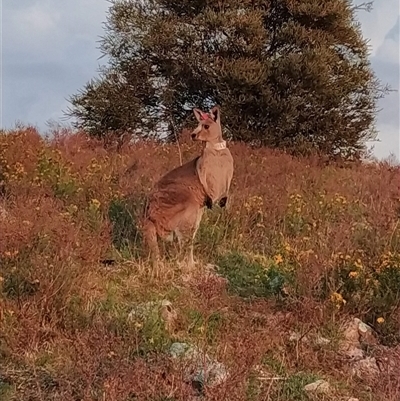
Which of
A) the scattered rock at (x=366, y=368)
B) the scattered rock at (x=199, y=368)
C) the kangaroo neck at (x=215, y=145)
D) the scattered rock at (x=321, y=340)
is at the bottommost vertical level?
the scattered rock at (x=366, y=368)

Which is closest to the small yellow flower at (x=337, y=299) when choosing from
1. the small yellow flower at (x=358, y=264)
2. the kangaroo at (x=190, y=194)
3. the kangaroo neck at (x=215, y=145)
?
the small yellow flower at (x=358, y=264)

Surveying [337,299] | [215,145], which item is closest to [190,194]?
[215,145]

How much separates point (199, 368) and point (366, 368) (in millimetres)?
1243

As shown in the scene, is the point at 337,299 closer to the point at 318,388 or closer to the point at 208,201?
the point at 318,388

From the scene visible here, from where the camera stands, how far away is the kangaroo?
7.01 meters

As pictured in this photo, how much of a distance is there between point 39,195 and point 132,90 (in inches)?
393

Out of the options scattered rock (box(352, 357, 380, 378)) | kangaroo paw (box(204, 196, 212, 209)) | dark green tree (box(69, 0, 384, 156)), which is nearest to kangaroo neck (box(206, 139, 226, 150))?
kangaroo paw (box(204, 196, 212, 209))

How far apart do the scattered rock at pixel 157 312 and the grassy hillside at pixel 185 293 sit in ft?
0.08

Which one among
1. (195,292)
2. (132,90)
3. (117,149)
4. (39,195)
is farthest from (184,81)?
(195,292)

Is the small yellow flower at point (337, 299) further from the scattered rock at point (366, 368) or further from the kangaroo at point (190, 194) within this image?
the kangaroo at point (190, 194)

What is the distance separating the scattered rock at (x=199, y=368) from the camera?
4.42 metres

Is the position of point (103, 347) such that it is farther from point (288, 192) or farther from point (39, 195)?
point (288, 192)

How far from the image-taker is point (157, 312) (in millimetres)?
5422

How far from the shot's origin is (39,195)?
7.74m
